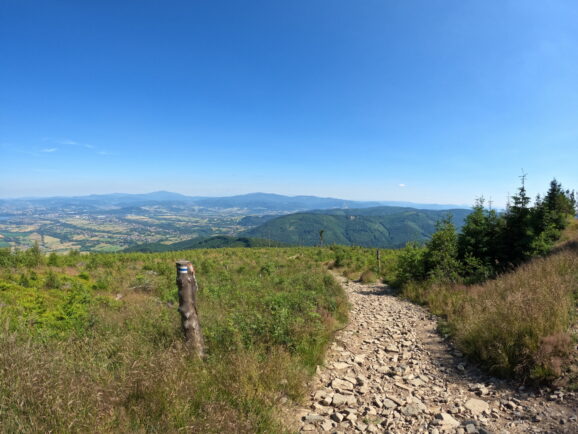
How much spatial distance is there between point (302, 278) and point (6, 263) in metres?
14.6

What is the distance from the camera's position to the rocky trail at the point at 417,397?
343cm

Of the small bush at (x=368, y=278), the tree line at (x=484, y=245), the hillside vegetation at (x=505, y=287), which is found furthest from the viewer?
the small bush at (x=368, y=278)

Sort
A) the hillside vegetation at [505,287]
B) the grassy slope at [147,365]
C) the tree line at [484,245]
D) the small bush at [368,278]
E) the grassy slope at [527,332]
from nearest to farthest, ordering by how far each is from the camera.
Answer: the grassy slope at [147,365], the grassy slope at [527,332], the hillside vegetation at [505,287], the tree line at [484,245], the small bush at [368,278]

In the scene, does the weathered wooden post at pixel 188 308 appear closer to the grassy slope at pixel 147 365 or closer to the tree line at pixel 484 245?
the grassy slope at pixel 147 365

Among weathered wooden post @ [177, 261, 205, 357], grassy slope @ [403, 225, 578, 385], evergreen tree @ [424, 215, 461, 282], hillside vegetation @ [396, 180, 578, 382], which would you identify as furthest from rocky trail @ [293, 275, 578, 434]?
evergreen tree @ [424, 215, 461, 282]

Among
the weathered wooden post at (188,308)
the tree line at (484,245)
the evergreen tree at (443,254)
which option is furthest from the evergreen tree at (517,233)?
the weathered wooden post at (188,308)

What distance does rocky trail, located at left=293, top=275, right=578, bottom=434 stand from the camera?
3.43 meters

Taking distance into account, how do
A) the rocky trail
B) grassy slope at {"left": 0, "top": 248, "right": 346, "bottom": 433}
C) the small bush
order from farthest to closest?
the small bush → the rocky trail → grassy slope at {"left": 0, "top": 248, "right": 346, "bottom": 433}

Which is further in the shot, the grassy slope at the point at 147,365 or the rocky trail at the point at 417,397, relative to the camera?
the rocky trail at the point at 417,397

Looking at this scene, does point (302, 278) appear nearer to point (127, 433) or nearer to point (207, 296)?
point (207, 296)

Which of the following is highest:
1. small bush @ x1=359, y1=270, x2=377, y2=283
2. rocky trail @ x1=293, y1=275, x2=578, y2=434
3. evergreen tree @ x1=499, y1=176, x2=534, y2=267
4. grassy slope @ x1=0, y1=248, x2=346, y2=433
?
evergreen tree @ x1=499, y1=176, x2=534, y2=267

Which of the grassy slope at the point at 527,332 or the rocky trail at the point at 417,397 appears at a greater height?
the grassy slope at the point at 527,332

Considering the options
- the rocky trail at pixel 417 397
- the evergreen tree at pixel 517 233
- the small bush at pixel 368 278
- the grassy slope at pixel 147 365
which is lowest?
the small bush at pixel 368 278

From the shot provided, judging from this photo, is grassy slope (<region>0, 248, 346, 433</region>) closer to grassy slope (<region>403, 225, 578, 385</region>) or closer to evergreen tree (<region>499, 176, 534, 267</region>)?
grassy slope (<region>403, 225, 578, 385</region>)
